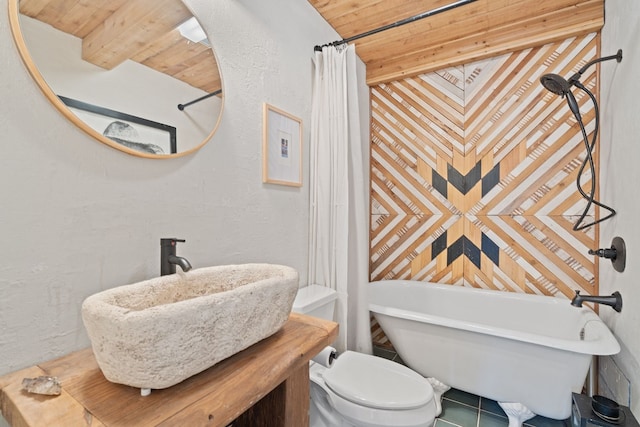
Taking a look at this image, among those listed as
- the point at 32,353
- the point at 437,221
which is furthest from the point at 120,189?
the point at 437,221

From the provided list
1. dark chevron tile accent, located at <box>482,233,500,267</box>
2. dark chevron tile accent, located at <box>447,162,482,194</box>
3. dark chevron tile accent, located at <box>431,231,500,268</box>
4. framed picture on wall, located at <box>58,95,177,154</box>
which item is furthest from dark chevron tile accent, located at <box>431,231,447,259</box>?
framed picture on wall, located at <box>58,95,177,154</box>

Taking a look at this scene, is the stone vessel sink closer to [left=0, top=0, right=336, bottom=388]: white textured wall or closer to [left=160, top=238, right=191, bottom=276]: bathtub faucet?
[left=160, top=238, right=191, bottom=276]: bathtub faucet

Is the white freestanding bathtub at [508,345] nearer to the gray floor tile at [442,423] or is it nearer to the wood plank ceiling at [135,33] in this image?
the gray floor tile at [442,423]

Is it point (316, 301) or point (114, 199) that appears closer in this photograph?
point (114, 199)

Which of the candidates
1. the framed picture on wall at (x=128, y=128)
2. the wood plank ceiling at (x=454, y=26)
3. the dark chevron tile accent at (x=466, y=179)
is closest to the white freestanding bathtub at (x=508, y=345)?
the dark chevron tile accent at (x=466, y=179)

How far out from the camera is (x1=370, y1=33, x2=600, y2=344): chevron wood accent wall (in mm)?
2160

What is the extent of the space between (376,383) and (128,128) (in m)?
1.55

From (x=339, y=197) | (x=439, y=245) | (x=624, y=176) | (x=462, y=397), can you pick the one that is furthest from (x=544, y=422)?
(x=339, y=197)

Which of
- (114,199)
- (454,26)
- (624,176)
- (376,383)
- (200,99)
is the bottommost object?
(376,383)

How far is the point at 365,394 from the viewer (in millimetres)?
1349

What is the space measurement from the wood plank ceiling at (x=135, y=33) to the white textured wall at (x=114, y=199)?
10cm

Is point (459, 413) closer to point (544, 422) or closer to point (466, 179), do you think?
point (544, 422)

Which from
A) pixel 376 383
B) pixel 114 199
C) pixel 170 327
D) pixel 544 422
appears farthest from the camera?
→ pixel 544 422

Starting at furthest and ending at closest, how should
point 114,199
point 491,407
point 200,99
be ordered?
point 491,407, point 200,99, point 114,199
